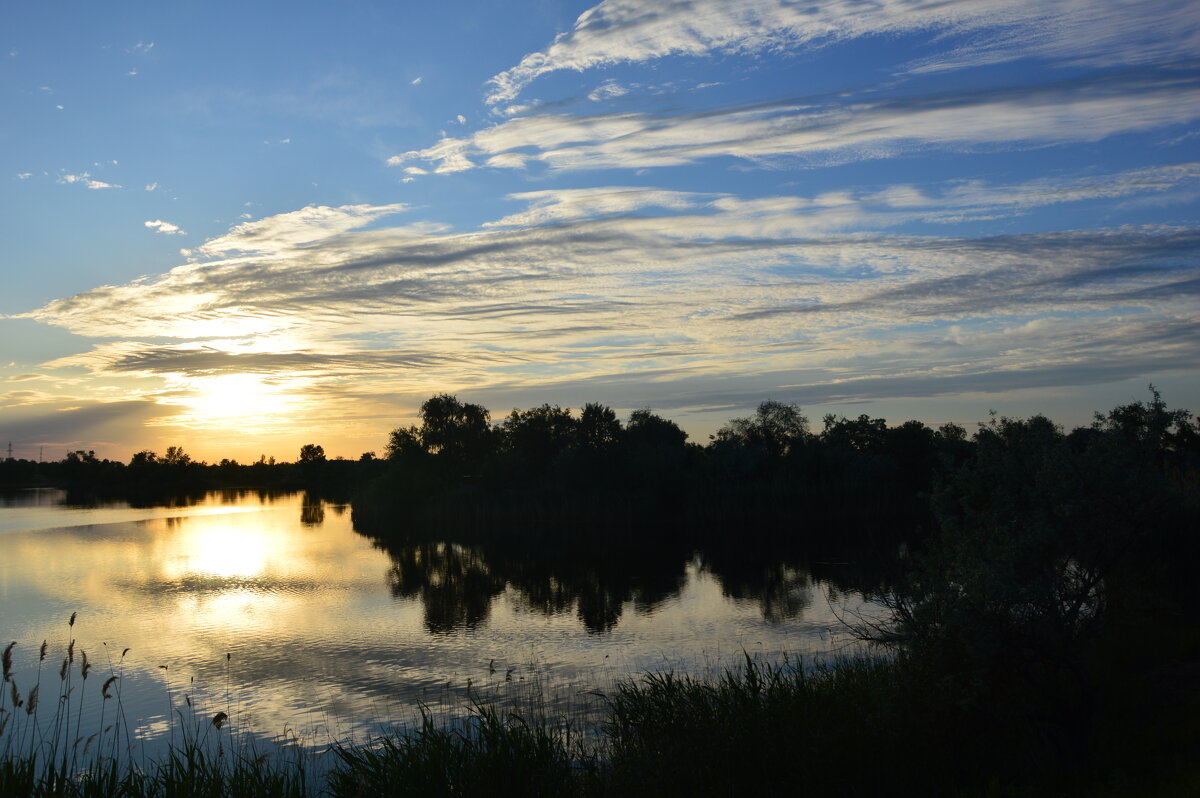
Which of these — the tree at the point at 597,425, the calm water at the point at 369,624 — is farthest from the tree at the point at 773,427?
the calm water at the point at 369,624

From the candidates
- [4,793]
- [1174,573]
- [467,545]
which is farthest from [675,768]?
[467,545]

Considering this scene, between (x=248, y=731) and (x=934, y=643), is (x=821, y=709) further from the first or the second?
(x=248, y=731)

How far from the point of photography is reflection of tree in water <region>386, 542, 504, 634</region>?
83.8ft

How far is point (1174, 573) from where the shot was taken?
16.7 meters

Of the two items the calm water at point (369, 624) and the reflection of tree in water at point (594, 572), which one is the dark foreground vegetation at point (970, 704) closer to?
the calm water at point (369, 624)

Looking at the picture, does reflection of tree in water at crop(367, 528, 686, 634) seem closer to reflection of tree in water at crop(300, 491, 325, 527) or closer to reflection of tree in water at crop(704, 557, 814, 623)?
reflection of tree in water at crop(704, 557, 814, 623)

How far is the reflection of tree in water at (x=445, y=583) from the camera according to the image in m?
25.5

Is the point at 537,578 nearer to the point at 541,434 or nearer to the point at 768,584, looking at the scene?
the point at 768,584

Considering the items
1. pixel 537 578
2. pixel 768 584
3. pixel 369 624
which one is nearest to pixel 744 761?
pixel 369 624

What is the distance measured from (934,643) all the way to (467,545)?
39867mm

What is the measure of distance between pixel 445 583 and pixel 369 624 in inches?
338

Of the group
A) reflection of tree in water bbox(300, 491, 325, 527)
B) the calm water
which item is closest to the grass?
the calm water

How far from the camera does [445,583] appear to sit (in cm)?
3294

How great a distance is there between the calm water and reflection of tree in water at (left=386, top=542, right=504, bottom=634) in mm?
147
